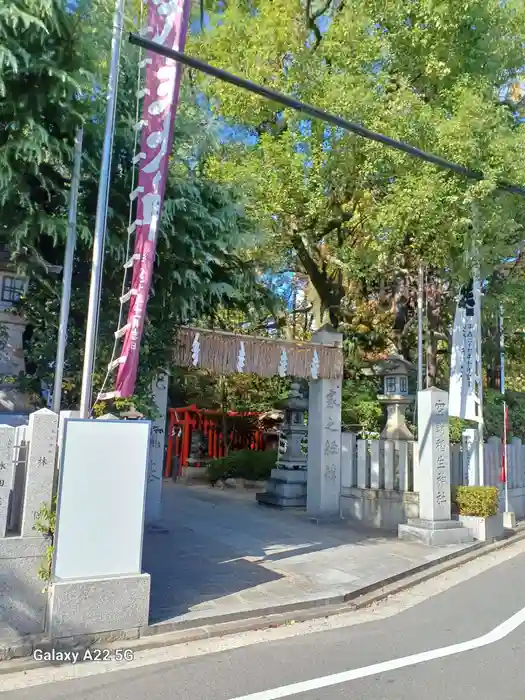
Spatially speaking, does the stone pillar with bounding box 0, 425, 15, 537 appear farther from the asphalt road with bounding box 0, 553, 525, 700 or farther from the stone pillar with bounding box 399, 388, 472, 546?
the stone pillar with bounding box 399, 388, 472, 546

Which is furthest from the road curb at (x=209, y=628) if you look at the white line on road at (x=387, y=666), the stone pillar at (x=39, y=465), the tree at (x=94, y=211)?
the tree at (x=94, y=211)

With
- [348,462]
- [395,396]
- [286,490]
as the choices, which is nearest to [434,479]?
[348,462]

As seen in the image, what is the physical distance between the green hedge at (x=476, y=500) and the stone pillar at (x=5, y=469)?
832 cm

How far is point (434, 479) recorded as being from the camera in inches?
409

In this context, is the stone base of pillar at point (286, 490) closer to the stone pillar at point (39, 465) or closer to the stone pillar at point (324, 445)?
the stone pillar at point (324, 445)

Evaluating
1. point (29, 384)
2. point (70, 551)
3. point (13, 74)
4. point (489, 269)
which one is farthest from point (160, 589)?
point (489, 269)

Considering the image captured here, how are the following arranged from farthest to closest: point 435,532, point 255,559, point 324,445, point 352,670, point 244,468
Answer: point 244,468
point 324,445
point 435,532
point 255,559
point 352,670

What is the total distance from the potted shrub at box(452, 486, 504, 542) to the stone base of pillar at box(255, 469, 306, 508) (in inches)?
151

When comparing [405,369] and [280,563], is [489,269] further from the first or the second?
[280,563]

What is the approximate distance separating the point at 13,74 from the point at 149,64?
144 cm

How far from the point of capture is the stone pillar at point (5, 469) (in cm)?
507

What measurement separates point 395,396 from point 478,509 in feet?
9.35

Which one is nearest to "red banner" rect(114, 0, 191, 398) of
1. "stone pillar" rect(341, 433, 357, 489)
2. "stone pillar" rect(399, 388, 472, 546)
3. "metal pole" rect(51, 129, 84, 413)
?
"metal pole" rect(51, 129, 84, 413)

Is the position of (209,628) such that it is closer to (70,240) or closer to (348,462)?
(70,240)
